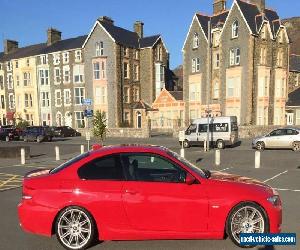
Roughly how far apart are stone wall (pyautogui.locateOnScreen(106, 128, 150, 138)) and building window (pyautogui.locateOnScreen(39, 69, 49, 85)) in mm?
20035

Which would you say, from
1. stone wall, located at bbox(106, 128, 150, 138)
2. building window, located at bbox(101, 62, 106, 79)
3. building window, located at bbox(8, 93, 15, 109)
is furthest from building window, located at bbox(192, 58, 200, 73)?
building window, located at bbox(8, 93, 15, 109)

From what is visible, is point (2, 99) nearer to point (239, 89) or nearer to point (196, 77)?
point (196, 77)

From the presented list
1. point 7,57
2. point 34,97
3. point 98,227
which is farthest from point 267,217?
point 7,57

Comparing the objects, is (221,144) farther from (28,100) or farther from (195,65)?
(28,100)

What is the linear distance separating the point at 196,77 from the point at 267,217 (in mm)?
39558

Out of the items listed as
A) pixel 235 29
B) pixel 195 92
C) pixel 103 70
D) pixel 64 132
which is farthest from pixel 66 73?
pixel 235 29

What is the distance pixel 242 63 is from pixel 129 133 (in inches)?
627

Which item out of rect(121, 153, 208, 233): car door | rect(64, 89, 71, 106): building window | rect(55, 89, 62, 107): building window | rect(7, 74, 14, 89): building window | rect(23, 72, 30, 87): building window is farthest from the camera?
rect(7, 74, 14, 89): building window

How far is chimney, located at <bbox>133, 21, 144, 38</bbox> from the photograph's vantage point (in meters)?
53.1

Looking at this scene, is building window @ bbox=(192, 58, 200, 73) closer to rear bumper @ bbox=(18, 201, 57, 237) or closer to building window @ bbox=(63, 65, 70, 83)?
building window @ bbox=(63, 65, 70, 83)

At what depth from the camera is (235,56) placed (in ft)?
129

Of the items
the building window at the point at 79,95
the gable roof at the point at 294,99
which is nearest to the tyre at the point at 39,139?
the building window at the point at 79,95

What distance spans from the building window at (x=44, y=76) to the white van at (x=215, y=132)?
119 ft

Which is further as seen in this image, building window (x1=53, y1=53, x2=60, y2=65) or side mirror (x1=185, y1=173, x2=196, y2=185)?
building window (x1=53, y1=53, x2=60, y2=65)
